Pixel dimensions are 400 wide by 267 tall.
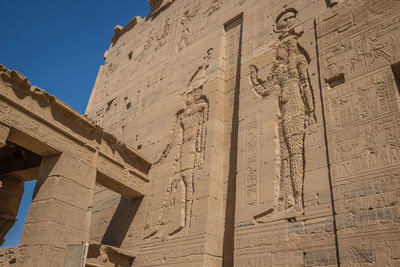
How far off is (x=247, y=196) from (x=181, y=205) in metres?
1.62

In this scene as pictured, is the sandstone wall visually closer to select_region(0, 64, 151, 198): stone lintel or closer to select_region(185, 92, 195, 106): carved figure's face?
select_region(185, 92, 195, 106): carved figure's face

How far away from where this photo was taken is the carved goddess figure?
5785 millimetres

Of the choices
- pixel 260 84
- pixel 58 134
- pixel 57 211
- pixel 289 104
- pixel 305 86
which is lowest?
pixel 57 211

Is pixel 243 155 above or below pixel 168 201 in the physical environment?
above

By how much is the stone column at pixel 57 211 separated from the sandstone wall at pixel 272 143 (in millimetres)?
1630

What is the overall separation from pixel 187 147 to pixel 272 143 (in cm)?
238

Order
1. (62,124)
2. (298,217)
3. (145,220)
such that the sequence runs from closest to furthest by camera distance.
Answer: (298,217), (62,124), (145,220)

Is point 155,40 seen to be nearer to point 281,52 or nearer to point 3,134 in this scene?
point 281,52

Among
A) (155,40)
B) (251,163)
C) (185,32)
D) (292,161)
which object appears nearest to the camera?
(292,161)

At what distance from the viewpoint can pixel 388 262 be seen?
4.21m

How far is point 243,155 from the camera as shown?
688 cm

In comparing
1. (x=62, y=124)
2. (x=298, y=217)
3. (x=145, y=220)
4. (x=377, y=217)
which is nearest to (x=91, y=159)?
(x=62, y=124)

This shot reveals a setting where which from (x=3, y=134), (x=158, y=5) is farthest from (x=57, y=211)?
(x=158, y=5)

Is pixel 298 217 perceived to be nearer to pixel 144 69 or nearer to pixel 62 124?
pixel 62 124
